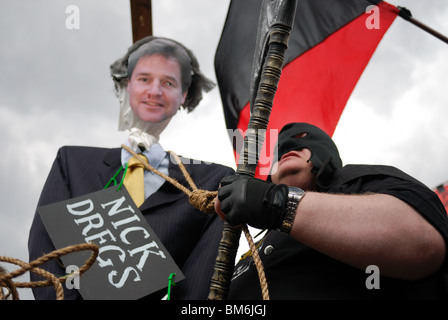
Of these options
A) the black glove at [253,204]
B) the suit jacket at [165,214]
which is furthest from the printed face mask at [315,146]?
the black glove at [253,204]

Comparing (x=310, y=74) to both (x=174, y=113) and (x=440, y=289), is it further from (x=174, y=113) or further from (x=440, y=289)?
(x=440, y=289)

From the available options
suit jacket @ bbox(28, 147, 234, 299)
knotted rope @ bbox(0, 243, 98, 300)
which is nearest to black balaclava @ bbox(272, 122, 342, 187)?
suit jacket @ bbox(28, 147, 234, 299)

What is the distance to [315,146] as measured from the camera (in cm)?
234

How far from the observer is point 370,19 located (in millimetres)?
3631

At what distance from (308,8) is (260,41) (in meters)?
2.13

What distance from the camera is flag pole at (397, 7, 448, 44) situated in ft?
10.8

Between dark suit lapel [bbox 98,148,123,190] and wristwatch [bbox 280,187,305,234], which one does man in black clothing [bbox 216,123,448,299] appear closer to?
wristwatch [bbox 280,187,305,234]

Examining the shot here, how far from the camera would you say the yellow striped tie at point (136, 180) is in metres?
2.13

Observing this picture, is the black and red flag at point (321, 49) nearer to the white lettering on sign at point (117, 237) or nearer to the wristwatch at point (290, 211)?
the white lettering on sign at point (117, 237)

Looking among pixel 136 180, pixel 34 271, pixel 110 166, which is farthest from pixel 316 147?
pixel 34 271

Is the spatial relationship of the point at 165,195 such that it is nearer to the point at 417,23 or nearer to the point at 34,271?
the point at 34,271

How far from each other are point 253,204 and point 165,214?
68 cm

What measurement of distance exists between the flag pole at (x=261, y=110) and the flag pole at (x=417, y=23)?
2045mm
